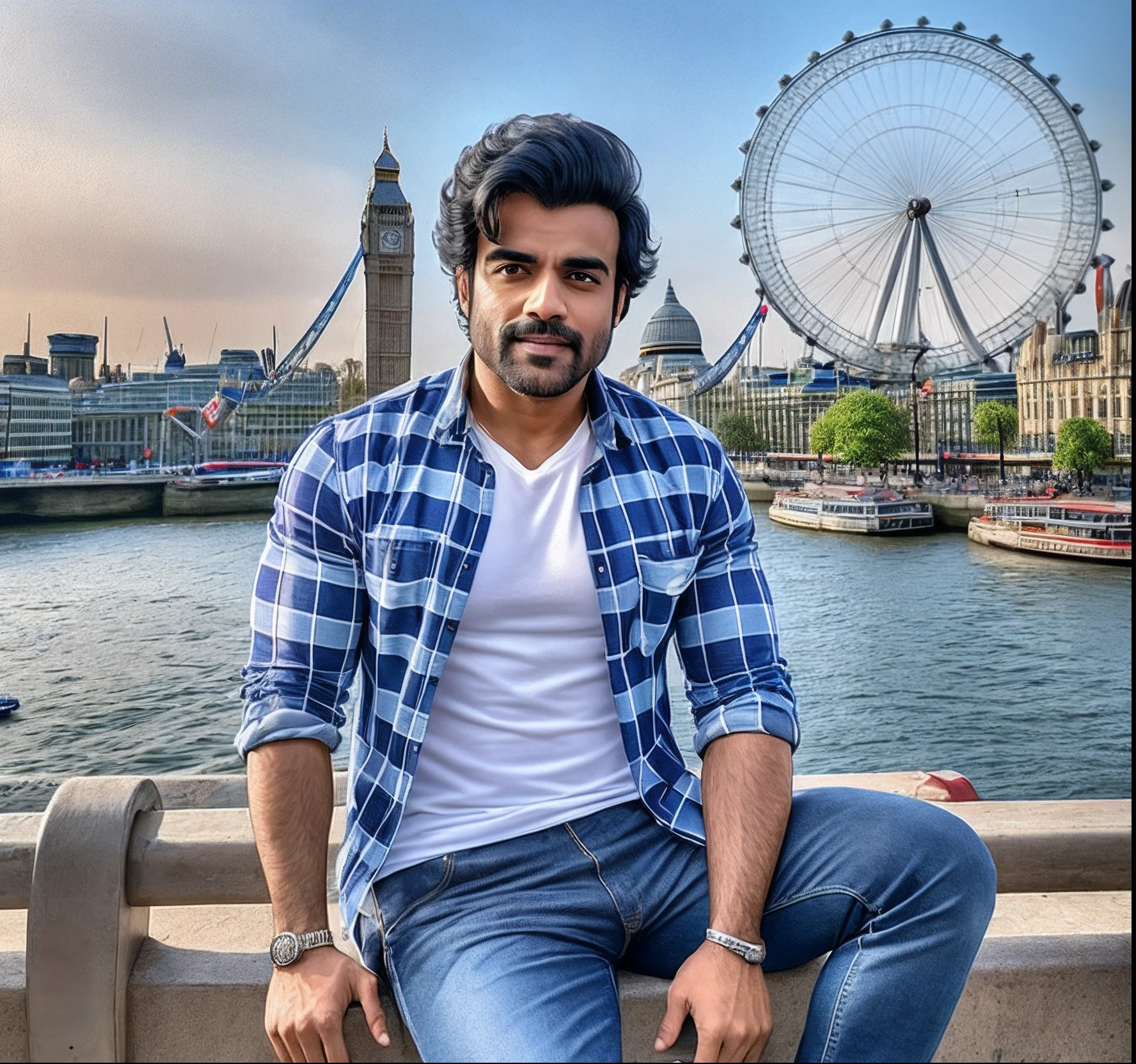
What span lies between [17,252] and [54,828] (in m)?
Result: 8.30

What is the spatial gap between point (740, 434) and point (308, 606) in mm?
7897

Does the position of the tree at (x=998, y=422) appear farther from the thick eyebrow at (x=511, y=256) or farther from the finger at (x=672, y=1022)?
the finger at (x=672, y=1022)

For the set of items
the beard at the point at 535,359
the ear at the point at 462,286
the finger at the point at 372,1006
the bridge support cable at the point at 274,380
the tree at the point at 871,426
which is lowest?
the finger at the point at 372,1006

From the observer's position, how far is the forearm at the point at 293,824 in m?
0.58

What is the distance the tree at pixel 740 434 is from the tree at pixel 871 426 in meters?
0.74

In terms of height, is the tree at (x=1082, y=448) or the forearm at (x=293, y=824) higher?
the tree at (x=1082, y=448)

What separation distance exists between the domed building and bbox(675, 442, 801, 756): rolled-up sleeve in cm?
873

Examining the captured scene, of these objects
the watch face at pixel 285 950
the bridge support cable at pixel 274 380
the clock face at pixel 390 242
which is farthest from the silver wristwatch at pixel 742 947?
the clock face at pixel 390 242

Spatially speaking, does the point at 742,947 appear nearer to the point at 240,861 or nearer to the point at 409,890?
the point at 409,890

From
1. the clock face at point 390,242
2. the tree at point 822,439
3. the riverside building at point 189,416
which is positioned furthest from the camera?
the clock face at point 390,242

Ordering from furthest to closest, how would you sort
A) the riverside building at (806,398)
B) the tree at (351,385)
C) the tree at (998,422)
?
the tree at (351,385), the riverside building at (806,398), the tree at (998,422)

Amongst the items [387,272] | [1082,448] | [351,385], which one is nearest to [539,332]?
[1082,448]

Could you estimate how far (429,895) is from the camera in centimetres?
60

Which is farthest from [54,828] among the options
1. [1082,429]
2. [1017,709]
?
[1017,709]
